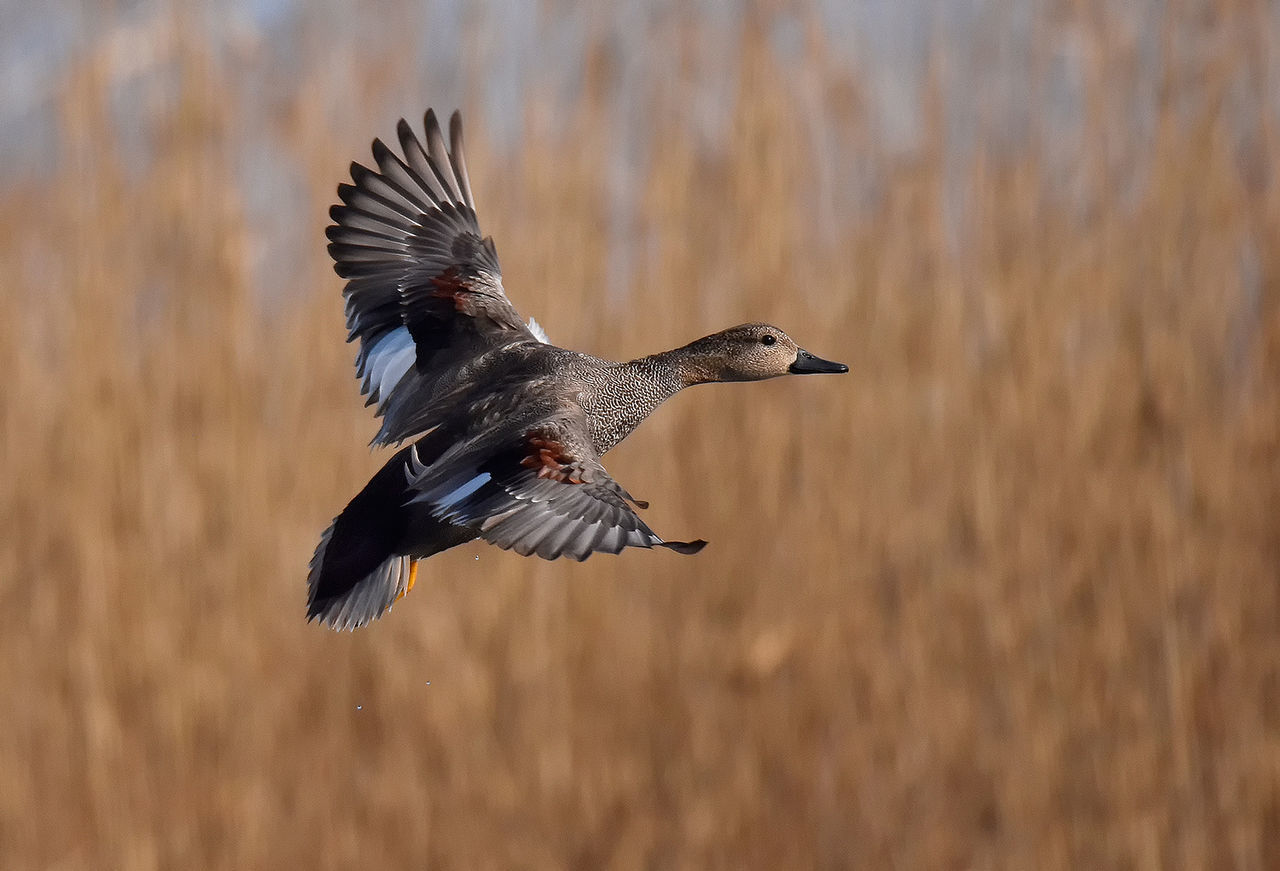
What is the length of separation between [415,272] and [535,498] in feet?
2.15

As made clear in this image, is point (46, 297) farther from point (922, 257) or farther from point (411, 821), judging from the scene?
point (922, 257)

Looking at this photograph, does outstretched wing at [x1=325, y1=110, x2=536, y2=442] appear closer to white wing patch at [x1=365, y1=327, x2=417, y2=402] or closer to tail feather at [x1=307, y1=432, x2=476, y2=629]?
white wing patch at [x1=365, y1=327, x2=417, y2=402]

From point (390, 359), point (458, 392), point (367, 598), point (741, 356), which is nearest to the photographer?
point (367, 598)

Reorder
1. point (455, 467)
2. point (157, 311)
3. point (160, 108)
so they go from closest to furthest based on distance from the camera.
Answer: point (455, 467) → point (160, 108) → point (157, 311)

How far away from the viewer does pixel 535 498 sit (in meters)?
1.27

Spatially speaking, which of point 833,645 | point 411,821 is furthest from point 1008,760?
point 411,821

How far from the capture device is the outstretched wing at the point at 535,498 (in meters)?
1.19

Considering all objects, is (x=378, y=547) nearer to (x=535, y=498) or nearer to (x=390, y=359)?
(x=535, y=498)

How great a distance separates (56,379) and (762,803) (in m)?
1.82

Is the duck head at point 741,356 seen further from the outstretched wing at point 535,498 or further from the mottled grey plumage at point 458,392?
the outstretched wing at point 535,498

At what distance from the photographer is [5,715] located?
3.18 metres

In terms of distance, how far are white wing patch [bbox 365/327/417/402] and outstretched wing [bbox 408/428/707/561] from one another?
36 centimetres

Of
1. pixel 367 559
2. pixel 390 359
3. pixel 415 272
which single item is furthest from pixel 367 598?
pixel 415 272

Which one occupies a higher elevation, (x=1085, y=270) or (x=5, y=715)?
(x=1085, y=270)
